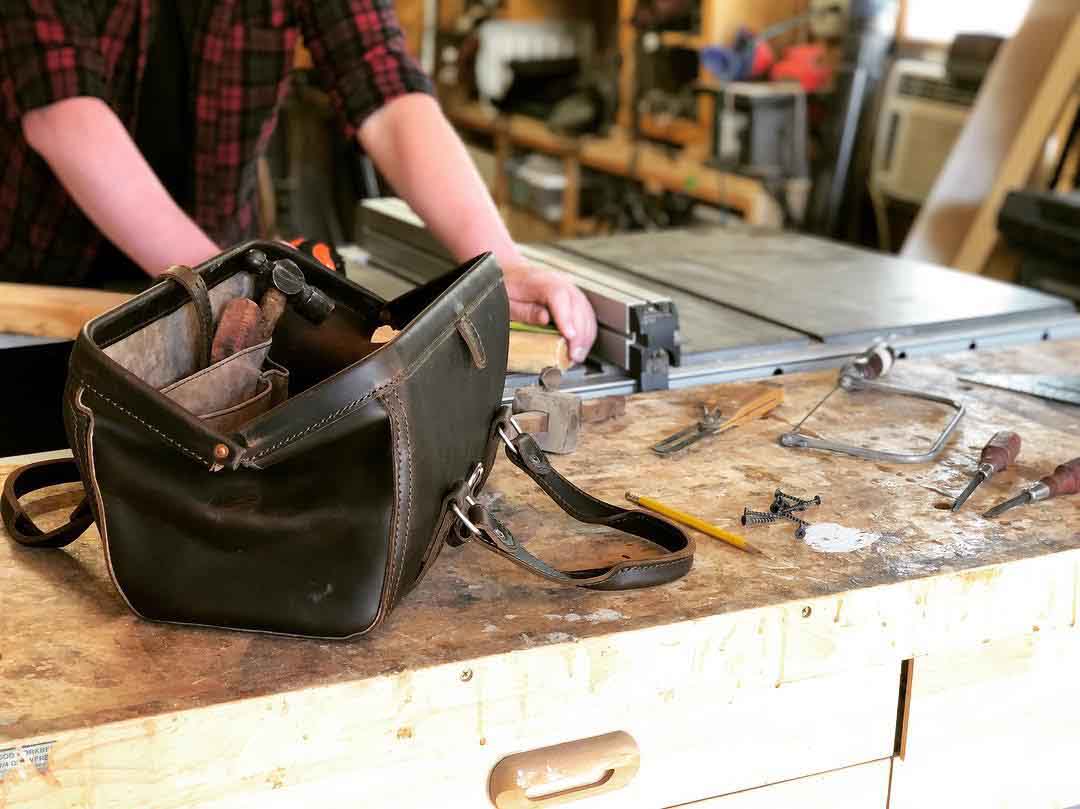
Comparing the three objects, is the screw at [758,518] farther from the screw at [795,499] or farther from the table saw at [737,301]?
the table saw at [737,301]

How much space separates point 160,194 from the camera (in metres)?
1.42

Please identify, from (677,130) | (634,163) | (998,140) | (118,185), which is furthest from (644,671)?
(677,130)

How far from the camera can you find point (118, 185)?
1.41 meters

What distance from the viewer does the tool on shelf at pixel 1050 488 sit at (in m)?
0.97

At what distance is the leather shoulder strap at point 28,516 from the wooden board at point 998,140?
213 centimetres

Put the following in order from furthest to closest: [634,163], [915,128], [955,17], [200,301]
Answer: [634,163], [955,17], [915,128], [200,301]

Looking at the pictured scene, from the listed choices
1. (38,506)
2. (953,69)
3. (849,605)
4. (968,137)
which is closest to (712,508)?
(849,605)

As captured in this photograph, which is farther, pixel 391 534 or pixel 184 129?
pixel 184 129

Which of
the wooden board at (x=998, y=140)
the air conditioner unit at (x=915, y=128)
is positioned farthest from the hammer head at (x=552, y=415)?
the air conditioner unit at (x=915, y=128)

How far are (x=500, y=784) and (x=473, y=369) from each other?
0.28m

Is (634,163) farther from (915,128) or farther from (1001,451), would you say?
(1001,451)

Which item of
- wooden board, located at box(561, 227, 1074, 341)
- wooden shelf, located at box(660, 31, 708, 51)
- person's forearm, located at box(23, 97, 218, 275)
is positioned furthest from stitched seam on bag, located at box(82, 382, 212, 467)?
wooden shelf, located at box(660, 31, 708, 51)

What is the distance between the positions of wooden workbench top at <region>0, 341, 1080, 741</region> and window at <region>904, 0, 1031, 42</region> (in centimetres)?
227

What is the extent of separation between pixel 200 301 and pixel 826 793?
2.01 ft
